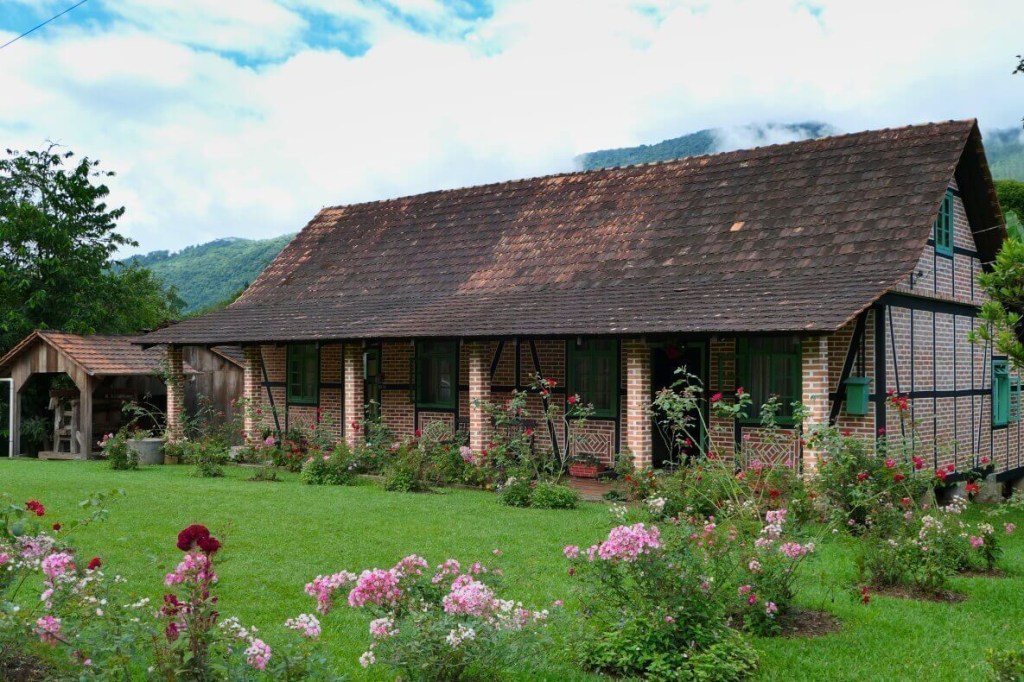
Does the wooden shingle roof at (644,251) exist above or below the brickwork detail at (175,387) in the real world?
above

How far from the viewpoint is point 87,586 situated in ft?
15.7

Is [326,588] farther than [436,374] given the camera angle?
No

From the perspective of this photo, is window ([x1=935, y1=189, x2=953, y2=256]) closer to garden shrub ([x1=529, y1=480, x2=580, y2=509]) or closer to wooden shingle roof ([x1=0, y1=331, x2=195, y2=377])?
garden shrub ([x1=529, y1=480, x2=580, y2=509])

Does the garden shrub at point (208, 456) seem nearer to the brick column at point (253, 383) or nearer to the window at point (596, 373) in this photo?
the brick column at point (253, 383)

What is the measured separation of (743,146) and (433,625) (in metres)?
129

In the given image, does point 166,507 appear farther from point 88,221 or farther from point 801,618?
point 88,221

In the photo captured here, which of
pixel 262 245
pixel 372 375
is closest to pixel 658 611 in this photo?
pixel 372 375

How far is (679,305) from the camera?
14484mm

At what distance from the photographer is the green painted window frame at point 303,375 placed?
1988cm

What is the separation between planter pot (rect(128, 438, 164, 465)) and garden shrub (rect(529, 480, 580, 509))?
9.67 metres

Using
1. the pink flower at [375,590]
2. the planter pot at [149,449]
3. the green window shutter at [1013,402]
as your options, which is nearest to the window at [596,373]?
the green window shutter at [1013,402]

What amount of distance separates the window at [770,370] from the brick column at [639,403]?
1446 mm

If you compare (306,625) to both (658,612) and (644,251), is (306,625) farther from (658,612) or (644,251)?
(644,251)

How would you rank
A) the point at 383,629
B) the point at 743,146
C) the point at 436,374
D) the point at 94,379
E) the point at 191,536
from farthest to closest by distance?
the point at 743,146 < the point at 94,379 < the point at 436,374 < the point at 383,629 < the point at 191,536
